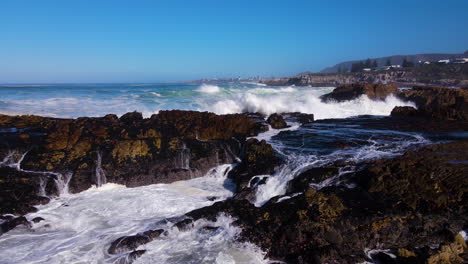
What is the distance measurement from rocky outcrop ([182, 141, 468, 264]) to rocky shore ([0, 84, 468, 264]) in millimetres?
20

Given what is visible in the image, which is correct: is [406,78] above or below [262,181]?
above

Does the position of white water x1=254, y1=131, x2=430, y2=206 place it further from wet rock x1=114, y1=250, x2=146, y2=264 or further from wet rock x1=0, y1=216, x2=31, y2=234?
wet rock x1=0, y1=216, x2=31, y2=234

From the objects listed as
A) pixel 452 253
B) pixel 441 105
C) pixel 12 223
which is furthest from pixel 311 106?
pixel 12 223

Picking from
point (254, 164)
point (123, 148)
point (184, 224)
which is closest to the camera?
point (184, 224)

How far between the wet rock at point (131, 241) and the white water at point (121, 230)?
A: 5.5 inches

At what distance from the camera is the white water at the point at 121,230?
18.2 feet

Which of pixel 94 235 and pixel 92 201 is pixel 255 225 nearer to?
pixel 94 235

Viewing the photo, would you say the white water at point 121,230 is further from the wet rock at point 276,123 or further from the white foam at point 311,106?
the white foam at point 311,106

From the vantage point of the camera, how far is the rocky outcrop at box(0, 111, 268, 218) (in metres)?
8.58

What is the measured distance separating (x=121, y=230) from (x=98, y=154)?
4.06 metres

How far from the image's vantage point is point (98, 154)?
32.1 feet

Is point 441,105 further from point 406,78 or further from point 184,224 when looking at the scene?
point 406,78

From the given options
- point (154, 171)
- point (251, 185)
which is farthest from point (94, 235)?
point (251, 185)

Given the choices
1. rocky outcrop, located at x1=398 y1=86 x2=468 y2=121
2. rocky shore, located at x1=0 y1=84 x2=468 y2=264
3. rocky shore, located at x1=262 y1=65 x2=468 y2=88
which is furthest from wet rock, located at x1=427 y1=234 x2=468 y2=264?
rocky shore, located at x1=262 y1=65 x2=468 y2=88
